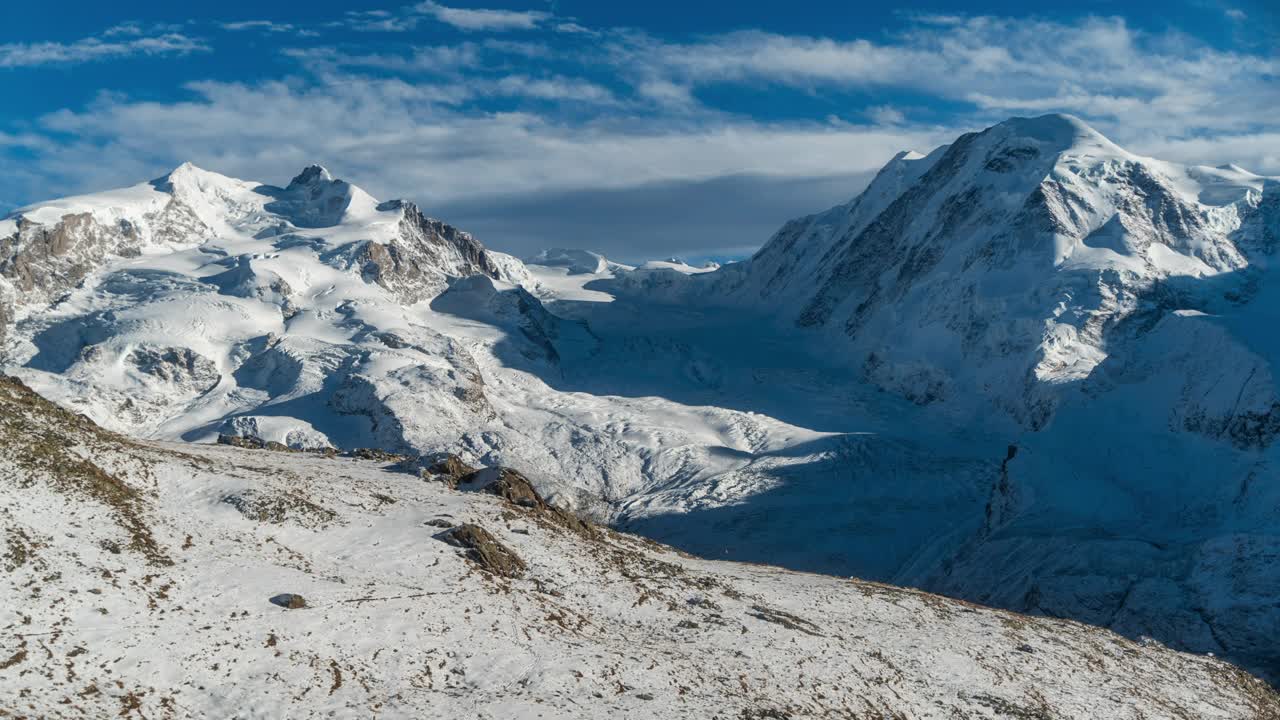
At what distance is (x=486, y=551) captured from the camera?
40719mm

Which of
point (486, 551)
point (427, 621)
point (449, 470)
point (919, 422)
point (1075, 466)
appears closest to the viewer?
point (427, 621)

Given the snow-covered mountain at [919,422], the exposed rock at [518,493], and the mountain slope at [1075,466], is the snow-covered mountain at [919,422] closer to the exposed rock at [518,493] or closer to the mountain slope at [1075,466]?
the mountain slope at [1075,466]

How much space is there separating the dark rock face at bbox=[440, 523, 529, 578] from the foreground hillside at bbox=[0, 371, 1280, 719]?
0.34 ft

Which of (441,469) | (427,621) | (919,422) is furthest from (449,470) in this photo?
Answer: (919,422)

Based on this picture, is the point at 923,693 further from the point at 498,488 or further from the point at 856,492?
the point at 856,492

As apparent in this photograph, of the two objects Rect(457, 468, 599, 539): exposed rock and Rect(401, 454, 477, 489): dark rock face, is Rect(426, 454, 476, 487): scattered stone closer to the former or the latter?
Rect(401, 454, 477, 489): dark rock face

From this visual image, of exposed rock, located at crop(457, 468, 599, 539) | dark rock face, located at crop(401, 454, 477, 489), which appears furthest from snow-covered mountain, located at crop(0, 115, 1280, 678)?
dark rock face, located at crop(401, 454, 477, 489)

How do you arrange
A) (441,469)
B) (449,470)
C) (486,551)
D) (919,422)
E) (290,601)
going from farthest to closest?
1. (919,422)
2. (441,469)
3. (449,470)
4. (486,551)
5. (290,601)

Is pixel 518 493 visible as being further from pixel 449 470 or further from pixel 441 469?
pixel 441 469

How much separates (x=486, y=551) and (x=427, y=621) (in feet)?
20.9

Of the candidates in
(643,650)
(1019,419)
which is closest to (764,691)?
(643,650)

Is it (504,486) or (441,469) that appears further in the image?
(441,469)

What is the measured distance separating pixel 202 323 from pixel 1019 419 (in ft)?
455

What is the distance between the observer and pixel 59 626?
1154 inches
